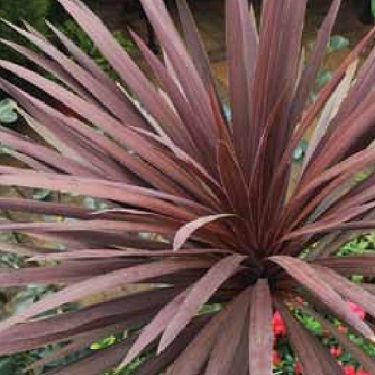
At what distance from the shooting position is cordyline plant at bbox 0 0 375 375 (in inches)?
64.1

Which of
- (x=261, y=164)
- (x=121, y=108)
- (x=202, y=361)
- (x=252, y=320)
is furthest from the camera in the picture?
(x=121, y=108)

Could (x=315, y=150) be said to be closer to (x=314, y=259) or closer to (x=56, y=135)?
(x=314, y=259)

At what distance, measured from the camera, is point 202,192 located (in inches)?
70.6

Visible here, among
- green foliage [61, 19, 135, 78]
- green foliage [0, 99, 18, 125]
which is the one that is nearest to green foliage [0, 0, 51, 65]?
green foliage [61, 19, 135, 78]

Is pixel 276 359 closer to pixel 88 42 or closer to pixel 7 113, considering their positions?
pixel 7 113

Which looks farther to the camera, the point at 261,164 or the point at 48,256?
the point at 261,164

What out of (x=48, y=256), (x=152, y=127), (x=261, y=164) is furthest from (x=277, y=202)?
(x=48, y=256)

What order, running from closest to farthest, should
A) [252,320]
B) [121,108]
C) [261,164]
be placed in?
[252,320] → [261,164] → [121,108]

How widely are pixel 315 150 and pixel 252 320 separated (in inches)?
19.1

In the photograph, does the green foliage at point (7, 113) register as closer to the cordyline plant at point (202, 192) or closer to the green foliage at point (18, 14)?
the cordyline plant at point (202, 192)

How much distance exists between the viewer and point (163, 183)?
1.81m

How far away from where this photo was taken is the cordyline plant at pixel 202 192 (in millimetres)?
1627

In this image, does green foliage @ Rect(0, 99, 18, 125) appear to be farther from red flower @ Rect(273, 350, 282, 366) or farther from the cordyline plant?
red flower @ Rect(273, 350, 282, 366)

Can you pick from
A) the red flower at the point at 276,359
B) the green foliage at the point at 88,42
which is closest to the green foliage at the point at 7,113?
the red flower at the point at 276,359
